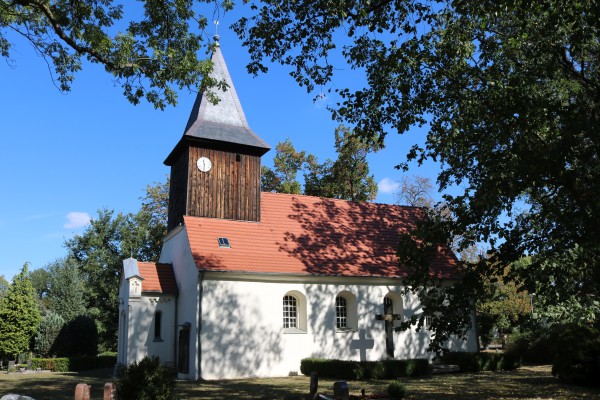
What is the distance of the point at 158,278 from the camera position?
23.4 metres

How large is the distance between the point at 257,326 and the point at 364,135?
1123 cm

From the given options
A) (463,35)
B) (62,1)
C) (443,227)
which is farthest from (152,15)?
(443,227)

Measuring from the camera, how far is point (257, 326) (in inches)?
834

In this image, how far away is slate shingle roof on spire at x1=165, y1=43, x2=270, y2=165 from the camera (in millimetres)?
23859

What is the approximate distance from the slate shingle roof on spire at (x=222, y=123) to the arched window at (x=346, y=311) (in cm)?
797

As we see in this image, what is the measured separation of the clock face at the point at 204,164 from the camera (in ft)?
77.4

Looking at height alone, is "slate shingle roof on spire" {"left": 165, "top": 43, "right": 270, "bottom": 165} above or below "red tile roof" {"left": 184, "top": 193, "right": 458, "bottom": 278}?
above

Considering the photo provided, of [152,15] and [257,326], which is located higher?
[152,15]

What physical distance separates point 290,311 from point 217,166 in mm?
7540

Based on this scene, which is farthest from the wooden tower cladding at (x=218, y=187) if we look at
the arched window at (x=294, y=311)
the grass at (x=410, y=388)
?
the grass at (x=410, y=388)

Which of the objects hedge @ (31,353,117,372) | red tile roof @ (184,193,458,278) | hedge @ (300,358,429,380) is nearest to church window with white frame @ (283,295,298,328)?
red tile roof @ (184,193,458,278)

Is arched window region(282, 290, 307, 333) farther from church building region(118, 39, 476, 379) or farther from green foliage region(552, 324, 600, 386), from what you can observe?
green foliage region(552, 324, 600, 386)

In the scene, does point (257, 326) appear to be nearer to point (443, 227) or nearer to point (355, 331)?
point (355, 331)

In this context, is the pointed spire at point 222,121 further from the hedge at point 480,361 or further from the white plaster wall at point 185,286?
the hedge at point 480,361
